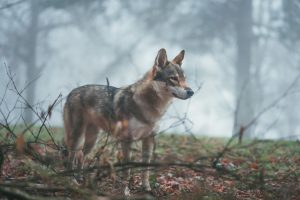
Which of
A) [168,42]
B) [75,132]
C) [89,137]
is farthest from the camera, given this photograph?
[168,42]

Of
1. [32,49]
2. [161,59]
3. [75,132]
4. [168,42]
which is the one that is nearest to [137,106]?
[161,59]

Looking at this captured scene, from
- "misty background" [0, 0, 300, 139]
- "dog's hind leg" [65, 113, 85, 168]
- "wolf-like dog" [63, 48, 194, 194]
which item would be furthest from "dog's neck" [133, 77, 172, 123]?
"misty background" [0, 0, 300, 139]

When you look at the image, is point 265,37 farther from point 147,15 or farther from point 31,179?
point 31,179

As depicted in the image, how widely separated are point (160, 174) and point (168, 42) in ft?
67.6

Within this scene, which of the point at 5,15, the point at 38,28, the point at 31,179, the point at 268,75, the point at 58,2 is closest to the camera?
the point at 31,179

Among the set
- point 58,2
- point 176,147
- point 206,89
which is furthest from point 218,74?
point 176,147

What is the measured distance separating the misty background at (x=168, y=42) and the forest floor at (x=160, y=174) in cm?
1429

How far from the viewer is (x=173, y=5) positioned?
25.5 m

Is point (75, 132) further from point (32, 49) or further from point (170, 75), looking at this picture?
point (32, 49)

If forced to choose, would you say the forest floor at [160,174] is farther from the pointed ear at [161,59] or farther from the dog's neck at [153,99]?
the pointed ear at [161,59]

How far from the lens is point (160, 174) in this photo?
20.7ft

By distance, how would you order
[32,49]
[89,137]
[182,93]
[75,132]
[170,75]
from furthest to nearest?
[32,49] < [89,137] < [75,132] < [170,75] < [182,93]

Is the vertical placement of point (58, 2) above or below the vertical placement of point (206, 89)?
above

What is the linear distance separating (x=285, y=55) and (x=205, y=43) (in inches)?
223
